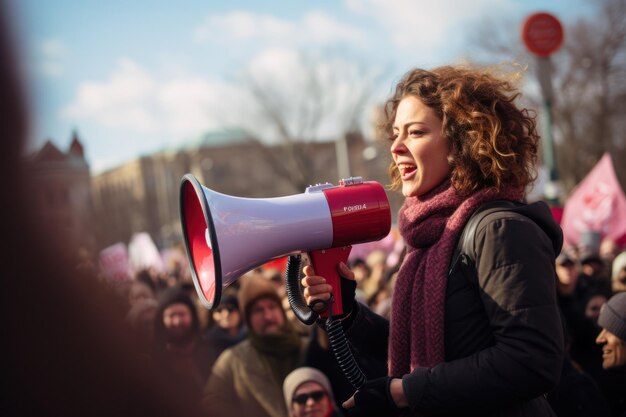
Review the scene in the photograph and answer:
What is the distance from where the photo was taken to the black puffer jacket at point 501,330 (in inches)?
59.4

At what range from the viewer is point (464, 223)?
1.70 meters

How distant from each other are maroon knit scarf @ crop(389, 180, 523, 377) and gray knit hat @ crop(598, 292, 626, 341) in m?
1.55

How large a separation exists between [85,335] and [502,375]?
38.8 inches

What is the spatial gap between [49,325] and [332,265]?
110 cm

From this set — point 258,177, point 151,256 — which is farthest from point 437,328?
point 258,177

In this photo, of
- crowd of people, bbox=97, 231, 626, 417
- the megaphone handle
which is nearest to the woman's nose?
the megaphone handle

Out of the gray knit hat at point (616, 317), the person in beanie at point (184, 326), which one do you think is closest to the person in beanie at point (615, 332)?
the gray knit hat at point (616, 317)

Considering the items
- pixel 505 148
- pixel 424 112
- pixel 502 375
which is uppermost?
pixel 424 112

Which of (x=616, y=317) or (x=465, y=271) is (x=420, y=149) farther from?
(x=616, y=317)

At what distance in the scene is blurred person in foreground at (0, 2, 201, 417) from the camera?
787 millimetres

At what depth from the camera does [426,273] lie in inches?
67.8

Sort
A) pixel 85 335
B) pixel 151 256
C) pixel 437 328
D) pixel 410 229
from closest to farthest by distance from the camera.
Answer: pixel 85 335
pixel 437 328
pixel 410 229
pixel 151 256

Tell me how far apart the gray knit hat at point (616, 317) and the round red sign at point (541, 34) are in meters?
4.88

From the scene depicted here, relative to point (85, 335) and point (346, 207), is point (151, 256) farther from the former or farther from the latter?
point (85, 335)
